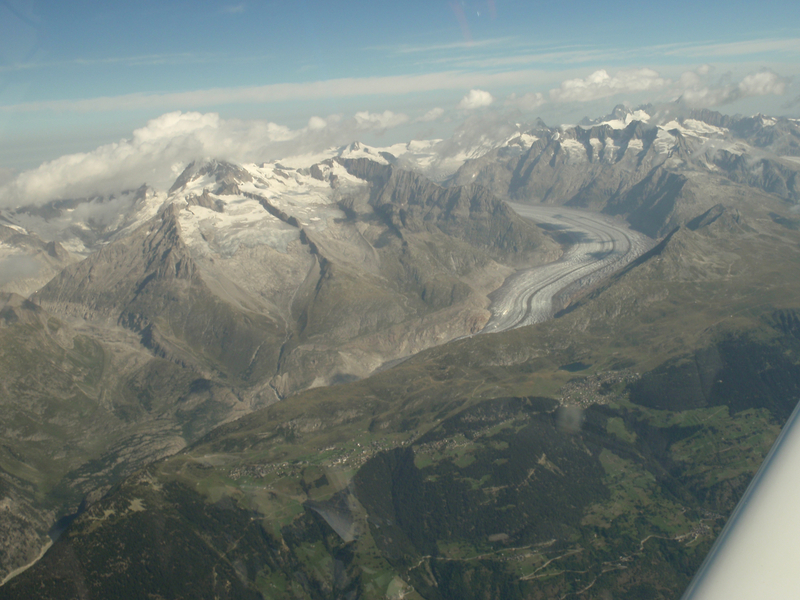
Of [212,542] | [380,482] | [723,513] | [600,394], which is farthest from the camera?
[600,394]

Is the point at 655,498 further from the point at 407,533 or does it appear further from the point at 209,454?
the point at 209,454

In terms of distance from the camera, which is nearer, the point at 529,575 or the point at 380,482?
the point at 529,575

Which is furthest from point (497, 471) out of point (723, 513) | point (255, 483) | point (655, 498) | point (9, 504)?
point (9, 504)

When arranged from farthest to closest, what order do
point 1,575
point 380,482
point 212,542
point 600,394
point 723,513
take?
point 600,394 < point 380,482 < point 1,575 < point 723,513 < point 212,542

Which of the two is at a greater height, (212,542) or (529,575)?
(212,542)

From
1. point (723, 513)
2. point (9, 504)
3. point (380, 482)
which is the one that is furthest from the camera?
point (9, 504)

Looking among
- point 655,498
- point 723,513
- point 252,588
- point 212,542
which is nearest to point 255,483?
point 212,542

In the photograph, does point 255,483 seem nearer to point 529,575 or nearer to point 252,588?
point 252,588

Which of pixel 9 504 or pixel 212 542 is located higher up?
pixel 212 542

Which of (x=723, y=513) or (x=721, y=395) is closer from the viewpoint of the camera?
(x=723, y=513)
